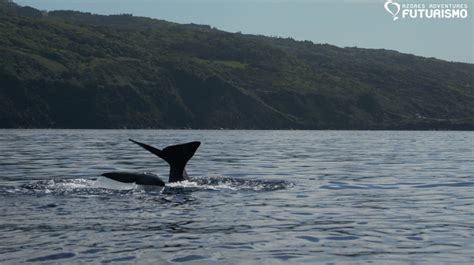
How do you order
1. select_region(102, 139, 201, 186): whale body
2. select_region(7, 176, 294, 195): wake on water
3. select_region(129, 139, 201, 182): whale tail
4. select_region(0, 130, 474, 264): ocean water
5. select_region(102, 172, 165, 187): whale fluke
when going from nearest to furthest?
select_region(0, 130, 474, 264): ocean water
select_region(129, 139, 201, 182): whale tail
select_region(102, 139, 201, 186): whale body
select_region(7, 176, 294, 195): wake on water
select_region(102, 172, 165, 187): whale fluke

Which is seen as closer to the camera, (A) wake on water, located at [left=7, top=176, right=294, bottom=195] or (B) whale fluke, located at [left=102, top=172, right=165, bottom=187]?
(A) wake on water, located at [left=7, top=176, right=294, bottom=195]

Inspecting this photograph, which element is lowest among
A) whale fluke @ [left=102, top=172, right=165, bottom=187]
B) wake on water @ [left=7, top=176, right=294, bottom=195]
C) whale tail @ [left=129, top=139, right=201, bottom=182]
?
wake on water @ [left=7, top=176, right=294, bottom=195]

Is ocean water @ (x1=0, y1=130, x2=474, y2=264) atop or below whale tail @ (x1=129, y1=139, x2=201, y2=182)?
below

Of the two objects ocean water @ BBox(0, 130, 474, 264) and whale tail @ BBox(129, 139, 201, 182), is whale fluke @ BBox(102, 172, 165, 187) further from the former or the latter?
whale tail @ BBox(129, 139, 201, 182)

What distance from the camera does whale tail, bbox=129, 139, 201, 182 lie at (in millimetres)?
25188

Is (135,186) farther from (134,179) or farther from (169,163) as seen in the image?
(169,163)

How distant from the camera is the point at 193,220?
18.9 m

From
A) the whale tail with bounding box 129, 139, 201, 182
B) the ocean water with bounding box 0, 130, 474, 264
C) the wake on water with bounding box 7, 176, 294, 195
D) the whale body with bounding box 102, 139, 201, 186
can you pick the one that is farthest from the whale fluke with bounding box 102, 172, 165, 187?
the whale tail with bounding box 129, 139, 201, 182

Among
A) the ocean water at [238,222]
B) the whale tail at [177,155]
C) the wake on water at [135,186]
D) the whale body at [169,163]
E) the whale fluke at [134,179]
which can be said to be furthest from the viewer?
the whale fluke at [134,179]

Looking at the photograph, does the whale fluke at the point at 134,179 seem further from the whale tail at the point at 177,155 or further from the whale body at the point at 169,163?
the whale tail at the point at 177,155

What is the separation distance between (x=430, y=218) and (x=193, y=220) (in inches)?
260

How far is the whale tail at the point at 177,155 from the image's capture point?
25.2 metres

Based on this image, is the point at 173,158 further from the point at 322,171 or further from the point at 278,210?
the point at 322,171

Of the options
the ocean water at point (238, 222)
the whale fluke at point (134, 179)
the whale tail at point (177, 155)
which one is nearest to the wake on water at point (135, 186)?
the ocean water at point (238, 222)
